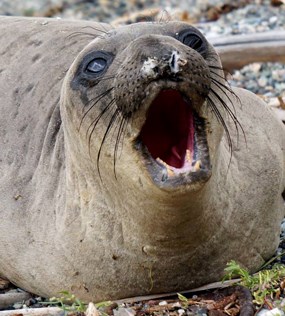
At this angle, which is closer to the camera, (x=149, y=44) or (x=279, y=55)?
(x=149, y=44)

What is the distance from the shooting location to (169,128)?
199 inches

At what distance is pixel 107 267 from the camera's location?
216 inches

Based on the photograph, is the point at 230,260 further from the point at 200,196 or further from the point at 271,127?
the point at 271,127

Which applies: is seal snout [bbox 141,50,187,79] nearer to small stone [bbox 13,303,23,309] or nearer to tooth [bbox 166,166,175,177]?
tooth [bbox 166,166,175,177]

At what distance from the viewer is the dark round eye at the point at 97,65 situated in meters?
5.25

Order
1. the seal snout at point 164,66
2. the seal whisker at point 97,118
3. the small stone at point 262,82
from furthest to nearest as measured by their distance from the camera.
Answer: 1. the small stone at point 262,82
2. the seal whisker at point 97,118
3. the seal snout at point 164,66

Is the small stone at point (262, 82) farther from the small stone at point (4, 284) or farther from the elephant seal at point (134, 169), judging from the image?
the small stone at point (4, 284)

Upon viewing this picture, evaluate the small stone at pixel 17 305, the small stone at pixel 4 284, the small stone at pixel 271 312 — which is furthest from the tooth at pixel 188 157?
the small stone at pixel 4 284

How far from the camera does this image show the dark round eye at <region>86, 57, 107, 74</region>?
5.25 m

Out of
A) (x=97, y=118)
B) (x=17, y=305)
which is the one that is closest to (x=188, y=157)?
(x=97, y=118)

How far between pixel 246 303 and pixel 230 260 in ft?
1.54

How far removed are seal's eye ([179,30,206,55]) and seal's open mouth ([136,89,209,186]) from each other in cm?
39

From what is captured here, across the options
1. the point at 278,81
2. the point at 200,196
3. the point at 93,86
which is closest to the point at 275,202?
the point at 200,196

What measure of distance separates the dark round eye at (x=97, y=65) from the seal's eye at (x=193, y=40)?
0.38 meters
